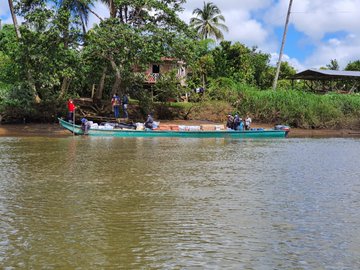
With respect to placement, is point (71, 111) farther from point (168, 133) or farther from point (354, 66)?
point (354, 66)

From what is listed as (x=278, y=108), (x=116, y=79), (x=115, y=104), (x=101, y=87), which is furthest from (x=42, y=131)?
(x=278, y=108)

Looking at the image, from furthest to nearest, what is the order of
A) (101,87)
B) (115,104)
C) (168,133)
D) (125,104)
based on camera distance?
1. (101,87)
2. (125,104)
3. (115,104)
4. (168,133)

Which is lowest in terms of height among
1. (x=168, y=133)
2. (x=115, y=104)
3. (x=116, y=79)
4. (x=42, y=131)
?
(x=42, y=131)

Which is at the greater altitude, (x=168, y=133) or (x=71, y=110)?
(x=71, y=110)

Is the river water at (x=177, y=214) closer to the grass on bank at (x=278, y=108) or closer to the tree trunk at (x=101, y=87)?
the tree trunk at (x=101, y=87)

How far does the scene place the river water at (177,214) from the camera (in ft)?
17.9

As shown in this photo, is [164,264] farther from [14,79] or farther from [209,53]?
[209,53]

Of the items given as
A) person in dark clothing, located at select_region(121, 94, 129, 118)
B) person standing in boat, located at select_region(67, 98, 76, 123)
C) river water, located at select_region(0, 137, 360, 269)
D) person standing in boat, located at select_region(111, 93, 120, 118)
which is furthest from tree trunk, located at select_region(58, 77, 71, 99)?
river water, located at select_region(0, 137, 360, 269)

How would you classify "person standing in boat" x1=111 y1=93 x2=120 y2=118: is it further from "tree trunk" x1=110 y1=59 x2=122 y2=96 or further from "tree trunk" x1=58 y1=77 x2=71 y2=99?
"tree trunk" x1=58 y1=77 x2=71 y2=99

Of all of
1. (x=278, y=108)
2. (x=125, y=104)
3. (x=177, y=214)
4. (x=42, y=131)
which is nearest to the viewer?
(x=177, y=214)

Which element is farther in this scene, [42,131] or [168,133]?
[42,131]

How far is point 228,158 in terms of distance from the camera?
1573 cm

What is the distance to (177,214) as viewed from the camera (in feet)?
24.8

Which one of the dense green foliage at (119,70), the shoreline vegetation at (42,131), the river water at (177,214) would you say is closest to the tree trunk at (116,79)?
the dense green foliage at (119,70)
